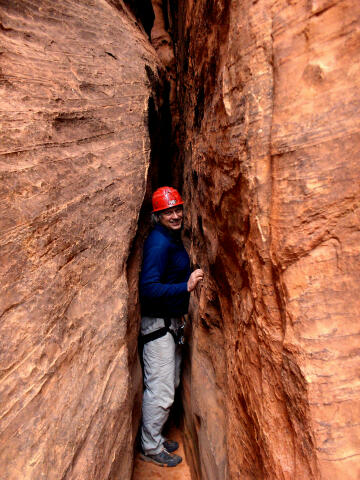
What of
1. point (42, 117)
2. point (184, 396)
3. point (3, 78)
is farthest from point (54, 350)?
point (184, 396)

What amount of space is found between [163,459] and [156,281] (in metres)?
2.09

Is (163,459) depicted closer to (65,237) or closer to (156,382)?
(156,382)

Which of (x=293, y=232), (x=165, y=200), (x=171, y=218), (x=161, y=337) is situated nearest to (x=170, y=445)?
(x=161, y=337)

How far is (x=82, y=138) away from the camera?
240 centimetres

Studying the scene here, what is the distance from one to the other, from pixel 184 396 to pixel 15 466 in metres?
2.58

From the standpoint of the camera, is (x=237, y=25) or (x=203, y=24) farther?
(x=203, y=24)

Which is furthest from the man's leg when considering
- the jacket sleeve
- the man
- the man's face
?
the man's face

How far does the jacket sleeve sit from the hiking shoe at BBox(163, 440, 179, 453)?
6.24 ft

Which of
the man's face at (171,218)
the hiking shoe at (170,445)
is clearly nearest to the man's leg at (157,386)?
the hiking shoe at (170,445)

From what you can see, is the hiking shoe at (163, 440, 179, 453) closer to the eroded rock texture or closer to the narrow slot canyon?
the narrow slot canyon

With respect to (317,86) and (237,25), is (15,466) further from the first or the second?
(237,25)

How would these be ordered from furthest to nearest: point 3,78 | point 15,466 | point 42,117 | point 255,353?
point 42,117 < point 3,78 < point 255,353 < point 15,466

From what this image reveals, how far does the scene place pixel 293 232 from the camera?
144 cm

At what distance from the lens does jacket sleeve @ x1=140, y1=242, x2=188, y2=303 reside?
3193 millimetres
